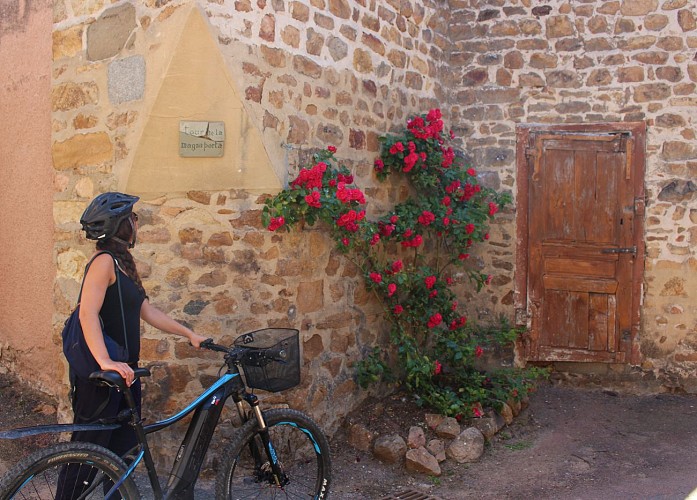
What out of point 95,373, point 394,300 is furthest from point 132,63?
point 394,300

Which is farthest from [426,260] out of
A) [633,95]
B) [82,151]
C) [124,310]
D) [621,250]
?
[124,310]

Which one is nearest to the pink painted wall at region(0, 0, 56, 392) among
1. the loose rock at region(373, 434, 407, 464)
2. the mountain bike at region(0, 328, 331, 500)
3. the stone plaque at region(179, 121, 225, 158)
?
the stone plaque at region(179, 121, 225, 158)

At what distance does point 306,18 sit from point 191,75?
0.95 meters

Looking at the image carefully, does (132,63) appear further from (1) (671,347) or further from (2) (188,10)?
(1) (671,347)

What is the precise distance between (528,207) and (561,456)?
7.51 ft

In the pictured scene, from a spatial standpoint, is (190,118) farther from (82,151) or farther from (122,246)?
(122,246)

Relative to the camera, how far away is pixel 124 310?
3.21 m

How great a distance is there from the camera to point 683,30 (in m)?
6.04

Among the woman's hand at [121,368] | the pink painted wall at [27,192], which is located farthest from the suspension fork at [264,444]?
the pink painted wall at [27,192]

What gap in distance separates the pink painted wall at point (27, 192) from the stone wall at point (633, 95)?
12.0ft

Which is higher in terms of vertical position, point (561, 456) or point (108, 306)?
point (108, 306)

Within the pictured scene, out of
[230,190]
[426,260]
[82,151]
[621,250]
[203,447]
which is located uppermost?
[82,151]

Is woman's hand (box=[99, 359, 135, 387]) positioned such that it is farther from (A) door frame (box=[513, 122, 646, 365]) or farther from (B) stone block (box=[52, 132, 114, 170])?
(A) door frame (box=[513, 122, 646, 365])

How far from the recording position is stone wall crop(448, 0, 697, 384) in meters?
6.08
